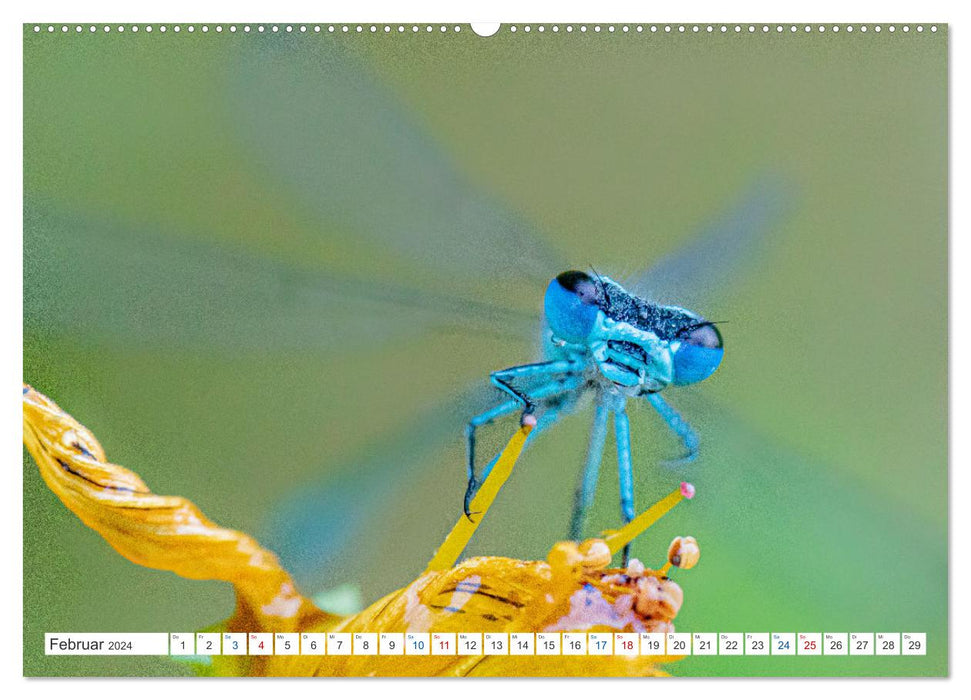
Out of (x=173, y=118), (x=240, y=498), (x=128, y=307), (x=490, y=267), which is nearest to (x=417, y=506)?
(x=240, y=498)

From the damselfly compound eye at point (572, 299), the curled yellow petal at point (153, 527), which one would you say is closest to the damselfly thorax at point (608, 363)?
the damselfly compound eye at point (572, 299)

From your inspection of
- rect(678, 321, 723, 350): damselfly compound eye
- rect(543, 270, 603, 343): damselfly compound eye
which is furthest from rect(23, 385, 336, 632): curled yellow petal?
rect(678, 321, 723, 350): damselfly compound eye

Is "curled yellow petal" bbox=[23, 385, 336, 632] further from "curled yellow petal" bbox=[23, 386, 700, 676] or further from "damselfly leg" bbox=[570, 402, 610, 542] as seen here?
"damselfly leg" bbox=[570, 402, 610, 542]

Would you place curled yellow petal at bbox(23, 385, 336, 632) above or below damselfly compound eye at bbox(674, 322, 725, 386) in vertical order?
below

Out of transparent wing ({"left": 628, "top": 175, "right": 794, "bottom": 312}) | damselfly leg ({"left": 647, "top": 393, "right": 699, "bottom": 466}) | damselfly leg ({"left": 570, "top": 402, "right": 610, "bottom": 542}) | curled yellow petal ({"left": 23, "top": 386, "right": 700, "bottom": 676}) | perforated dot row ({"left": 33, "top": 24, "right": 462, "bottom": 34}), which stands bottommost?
curled yellow petal ({"left": 23, "top": 386, "right": 700, "bottom": 676})

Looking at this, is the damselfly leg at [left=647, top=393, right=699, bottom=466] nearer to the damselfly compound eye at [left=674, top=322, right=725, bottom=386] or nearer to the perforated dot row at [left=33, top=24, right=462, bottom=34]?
the damselfly compound eye at [left=674, top=322, right=725, bottom=386]

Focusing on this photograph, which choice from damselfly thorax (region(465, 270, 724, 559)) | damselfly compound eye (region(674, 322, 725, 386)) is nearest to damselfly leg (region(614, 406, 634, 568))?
damselfly thorax (region(465, 270, 724, 559))

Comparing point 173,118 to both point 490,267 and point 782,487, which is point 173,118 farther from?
point 782,487
